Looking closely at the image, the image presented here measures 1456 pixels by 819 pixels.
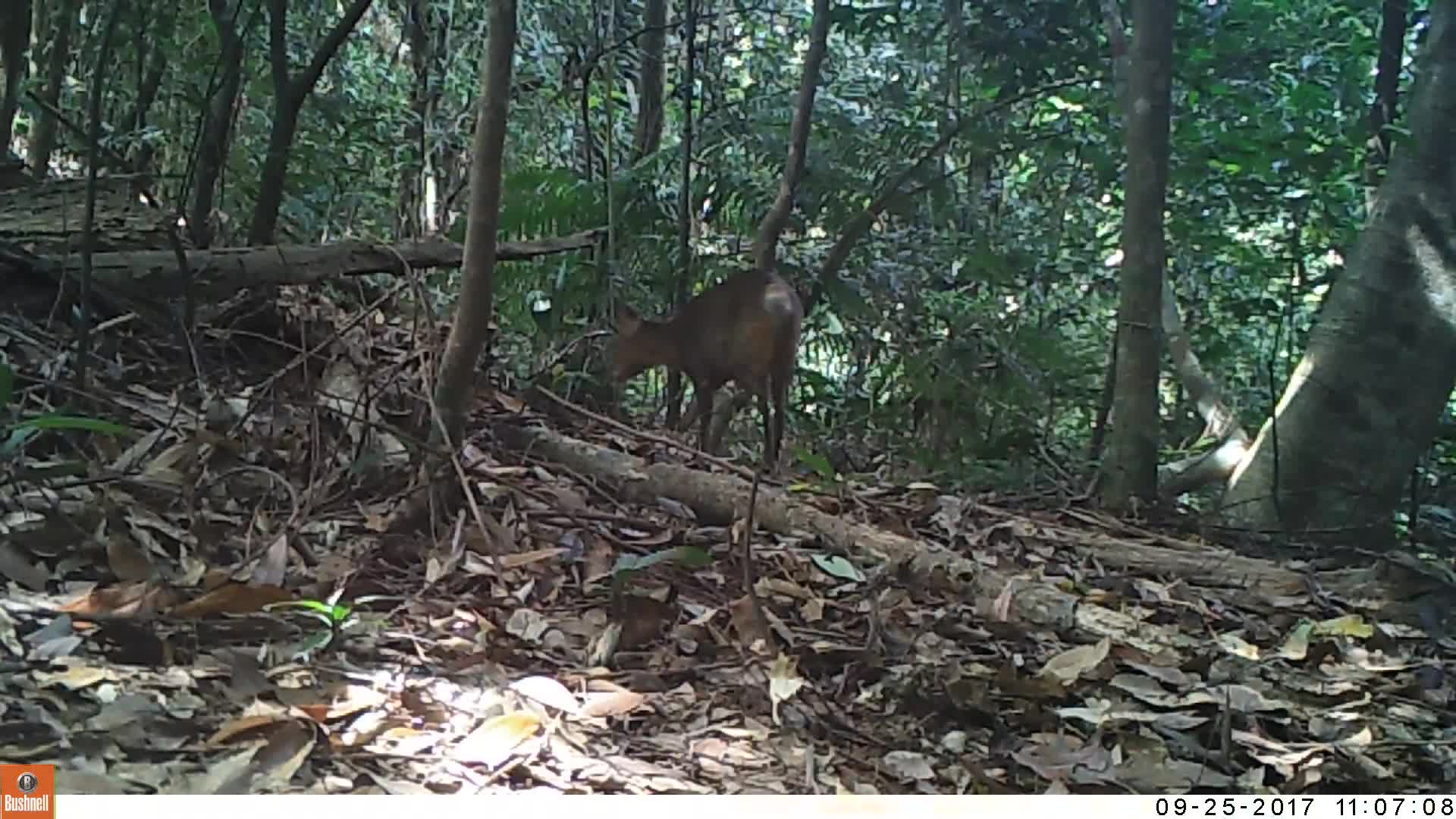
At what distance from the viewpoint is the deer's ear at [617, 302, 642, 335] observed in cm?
338

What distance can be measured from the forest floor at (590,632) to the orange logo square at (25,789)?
0.05 feet

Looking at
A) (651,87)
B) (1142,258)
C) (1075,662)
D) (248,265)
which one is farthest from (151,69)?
(1075,662)

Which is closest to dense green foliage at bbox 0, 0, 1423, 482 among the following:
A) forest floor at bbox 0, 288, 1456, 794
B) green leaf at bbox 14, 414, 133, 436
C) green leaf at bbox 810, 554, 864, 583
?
forest floor at bbox 0, 288, 1456, 794

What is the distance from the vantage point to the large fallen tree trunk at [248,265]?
2.33 m

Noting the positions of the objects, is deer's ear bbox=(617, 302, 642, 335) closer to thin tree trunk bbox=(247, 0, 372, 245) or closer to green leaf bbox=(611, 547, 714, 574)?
thin tree trunk bbox=(247, 0, 372, 245)

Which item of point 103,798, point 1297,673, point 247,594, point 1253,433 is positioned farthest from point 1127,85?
point 103,798

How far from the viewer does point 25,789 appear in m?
1.21

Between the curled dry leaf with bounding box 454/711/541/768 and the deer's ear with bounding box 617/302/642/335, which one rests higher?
the deer's ear with bounding box 617/302/642/335

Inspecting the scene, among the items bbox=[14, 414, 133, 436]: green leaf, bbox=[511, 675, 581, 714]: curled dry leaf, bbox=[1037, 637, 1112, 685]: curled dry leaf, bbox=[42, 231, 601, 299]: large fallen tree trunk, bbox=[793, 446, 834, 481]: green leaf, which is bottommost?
bbox=[511, 675, 581, 714]: curled dry leaf

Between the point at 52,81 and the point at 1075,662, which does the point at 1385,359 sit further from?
the point at 52,81

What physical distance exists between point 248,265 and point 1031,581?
4.79ft

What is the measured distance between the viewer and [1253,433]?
2.95 m

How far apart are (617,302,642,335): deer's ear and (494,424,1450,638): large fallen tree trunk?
0.97 m

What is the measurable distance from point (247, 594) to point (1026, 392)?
7.45 feet
